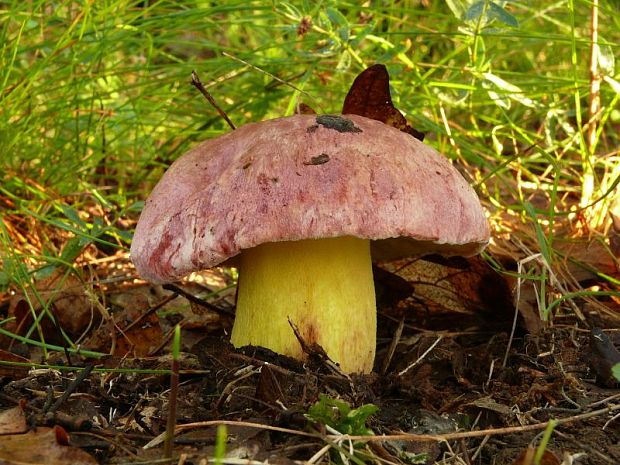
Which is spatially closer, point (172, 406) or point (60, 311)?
point (172, 406)

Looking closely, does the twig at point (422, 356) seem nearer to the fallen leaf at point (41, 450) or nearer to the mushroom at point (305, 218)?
the mushroom at point (305, 218)

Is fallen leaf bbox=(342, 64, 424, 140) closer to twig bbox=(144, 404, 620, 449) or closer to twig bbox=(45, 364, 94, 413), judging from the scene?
twig bbox=(144, 404, 620, 449)

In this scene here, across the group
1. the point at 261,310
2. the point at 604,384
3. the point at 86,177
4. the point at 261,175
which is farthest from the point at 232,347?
the point at 86,177

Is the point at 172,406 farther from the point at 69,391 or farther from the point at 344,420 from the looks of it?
the point at 69,391

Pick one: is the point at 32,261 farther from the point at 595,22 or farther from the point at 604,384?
the point at 595,22

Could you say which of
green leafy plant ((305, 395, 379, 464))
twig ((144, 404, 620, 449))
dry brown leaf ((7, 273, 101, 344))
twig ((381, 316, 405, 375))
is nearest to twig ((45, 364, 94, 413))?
twig ((144, 404, 620, 449))

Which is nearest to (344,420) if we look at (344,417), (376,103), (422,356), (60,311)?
(344,417)

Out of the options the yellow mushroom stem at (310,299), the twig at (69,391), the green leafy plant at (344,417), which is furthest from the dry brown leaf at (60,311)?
the green leafy plant at (344,417)
